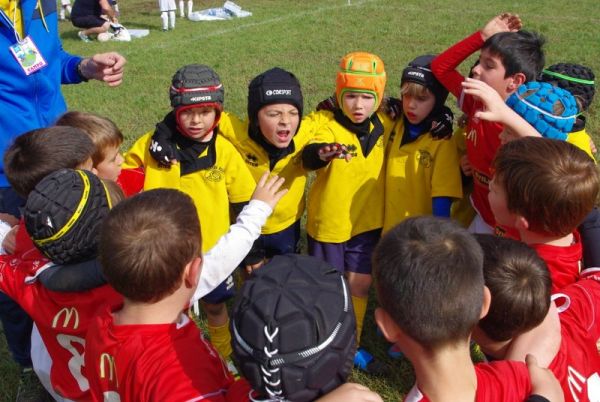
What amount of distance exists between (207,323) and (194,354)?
7.06 ft

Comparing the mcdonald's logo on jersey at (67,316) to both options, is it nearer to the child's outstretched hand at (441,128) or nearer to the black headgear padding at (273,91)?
the black headgear padding at (273,91)

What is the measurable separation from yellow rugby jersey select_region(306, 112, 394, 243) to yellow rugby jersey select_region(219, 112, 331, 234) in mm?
90

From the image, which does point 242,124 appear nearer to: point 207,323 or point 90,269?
point 207,323

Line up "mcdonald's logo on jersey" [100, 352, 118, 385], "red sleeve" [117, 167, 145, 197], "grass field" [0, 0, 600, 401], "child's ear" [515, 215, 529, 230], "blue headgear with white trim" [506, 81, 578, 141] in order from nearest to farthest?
1. "mcdonald's logo on jersey" [100, 352, 118, 385]
2. "child's ear" [515, 215, 529, 230]
3. "blue headgear with white trim" [506, 81, 578, 141]
4. "red sleeve" [117, 167, 145, 197]
5. "grass field" [0, 0, 600, 401]

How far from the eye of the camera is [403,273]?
5.04 ft

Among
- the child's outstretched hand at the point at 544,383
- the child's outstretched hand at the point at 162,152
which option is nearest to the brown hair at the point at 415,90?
the child's outstretched hand at the point at 162,152

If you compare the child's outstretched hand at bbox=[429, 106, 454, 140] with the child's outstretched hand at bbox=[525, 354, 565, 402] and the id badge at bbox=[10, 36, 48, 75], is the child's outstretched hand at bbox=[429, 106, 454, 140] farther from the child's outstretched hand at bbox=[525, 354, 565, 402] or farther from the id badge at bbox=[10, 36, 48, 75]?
the id badge at bbox=[10, 36, 48, 75]

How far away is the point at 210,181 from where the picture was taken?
323cm

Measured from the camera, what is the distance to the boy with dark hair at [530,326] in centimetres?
182

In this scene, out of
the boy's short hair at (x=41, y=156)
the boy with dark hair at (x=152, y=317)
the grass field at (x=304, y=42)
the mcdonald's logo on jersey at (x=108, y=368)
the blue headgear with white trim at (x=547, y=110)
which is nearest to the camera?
the boy with dark hair at (x=152, y=317)

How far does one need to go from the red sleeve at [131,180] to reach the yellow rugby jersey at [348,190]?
3.35 feet

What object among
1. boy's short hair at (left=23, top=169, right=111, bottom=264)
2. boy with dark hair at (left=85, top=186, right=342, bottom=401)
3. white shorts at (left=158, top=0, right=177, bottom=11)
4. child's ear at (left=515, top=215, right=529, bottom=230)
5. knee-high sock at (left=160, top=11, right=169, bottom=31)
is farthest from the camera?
knee-high sock at (left=160, top=11, right=169, bottom=31)

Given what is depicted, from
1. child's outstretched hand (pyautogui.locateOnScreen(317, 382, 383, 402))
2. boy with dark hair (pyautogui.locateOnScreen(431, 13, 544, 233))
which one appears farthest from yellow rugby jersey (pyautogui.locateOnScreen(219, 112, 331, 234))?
child's outstretched hand (pyautogui.locateOnScreen(317, 382, 383, 402))

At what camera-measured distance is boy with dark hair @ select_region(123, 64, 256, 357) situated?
317 centimetres
